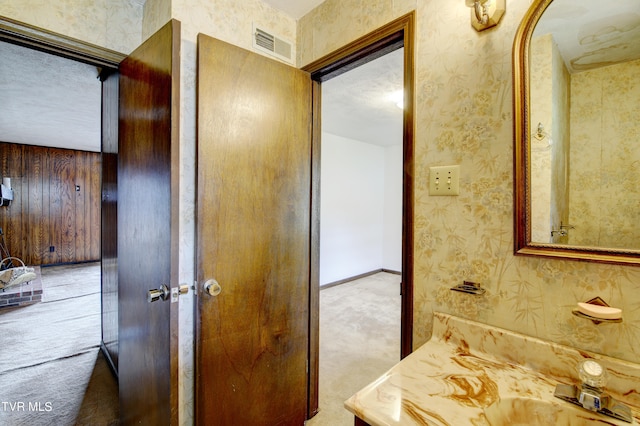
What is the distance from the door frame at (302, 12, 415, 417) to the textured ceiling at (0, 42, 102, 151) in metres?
2.08

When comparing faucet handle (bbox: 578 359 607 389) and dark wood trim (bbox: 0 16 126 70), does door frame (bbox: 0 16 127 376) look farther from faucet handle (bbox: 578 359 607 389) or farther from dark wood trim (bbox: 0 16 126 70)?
faucet handle (bbox: 578 359 607 389)

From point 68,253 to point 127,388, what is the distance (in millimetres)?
6319

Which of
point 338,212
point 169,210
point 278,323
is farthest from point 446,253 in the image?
point 338,212

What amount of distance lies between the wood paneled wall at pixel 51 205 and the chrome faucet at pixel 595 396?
7.98 metres

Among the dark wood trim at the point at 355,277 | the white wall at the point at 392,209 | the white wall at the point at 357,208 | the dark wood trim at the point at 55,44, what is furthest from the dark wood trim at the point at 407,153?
the white wall at the point at 392,209

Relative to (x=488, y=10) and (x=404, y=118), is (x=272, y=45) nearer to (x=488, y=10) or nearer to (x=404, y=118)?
(x=404, y=118)

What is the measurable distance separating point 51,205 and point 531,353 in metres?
7.93

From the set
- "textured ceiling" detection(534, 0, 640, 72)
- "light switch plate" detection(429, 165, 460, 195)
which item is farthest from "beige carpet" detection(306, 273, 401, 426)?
"textured ceiling" detection(534, 0, 640, 72)

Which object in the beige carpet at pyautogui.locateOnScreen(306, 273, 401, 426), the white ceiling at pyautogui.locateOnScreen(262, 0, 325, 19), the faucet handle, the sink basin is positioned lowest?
the beige carpet at pyautogui.locateOnScreen(306, 273, 401, 426)

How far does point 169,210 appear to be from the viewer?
1155mm

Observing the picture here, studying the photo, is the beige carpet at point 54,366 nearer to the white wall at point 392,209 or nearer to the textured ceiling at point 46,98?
the textured ceiling at point 46,98

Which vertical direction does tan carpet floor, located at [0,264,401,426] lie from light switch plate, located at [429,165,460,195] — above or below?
below

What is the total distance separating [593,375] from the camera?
0.71 metres

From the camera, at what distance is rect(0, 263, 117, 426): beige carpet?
6.19 feet
